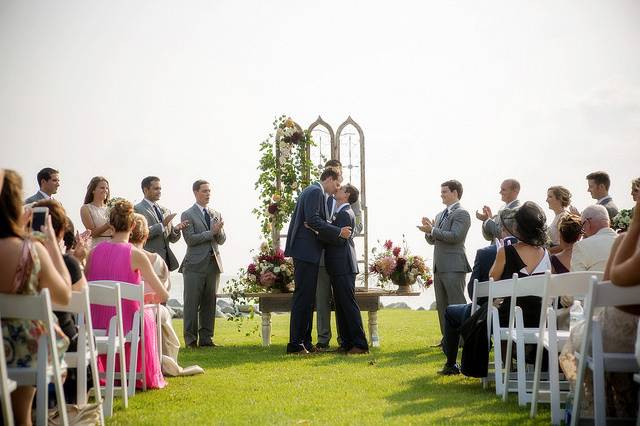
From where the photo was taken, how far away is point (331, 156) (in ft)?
41.1

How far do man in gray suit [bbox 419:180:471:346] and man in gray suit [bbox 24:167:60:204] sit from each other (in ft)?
14.5

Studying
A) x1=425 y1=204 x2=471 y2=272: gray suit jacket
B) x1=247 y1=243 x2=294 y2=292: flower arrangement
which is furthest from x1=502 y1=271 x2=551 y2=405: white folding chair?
x1=247 y1=243 x2=294 y2=292: flower arrangement

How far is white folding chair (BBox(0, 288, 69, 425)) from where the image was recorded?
3979 mm

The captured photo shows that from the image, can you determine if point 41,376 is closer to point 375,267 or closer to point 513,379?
point 513,379

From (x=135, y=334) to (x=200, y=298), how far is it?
4.85 m

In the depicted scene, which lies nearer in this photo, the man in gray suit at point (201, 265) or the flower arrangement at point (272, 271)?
the flower arrangement at point (272, 271)

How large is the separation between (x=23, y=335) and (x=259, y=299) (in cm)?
717

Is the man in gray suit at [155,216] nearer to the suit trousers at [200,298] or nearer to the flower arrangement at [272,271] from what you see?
the suit trousers at [200,298]

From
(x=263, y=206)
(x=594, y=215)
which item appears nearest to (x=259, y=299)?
(x=263, y=206)

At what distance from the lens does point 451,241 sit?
34.3 ft

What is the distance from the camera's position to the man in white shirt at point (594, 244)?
648 centimetres

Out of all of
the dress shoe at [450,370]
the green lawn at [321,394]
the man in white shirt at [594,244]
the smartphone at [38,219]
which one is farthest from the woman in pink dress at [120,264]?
the man in white shirt at [594,244]

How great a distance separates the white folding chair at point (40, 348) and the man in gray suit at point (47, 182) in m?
5.34

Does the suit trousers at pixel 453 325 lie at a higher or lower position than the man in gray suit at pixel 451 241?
lower
